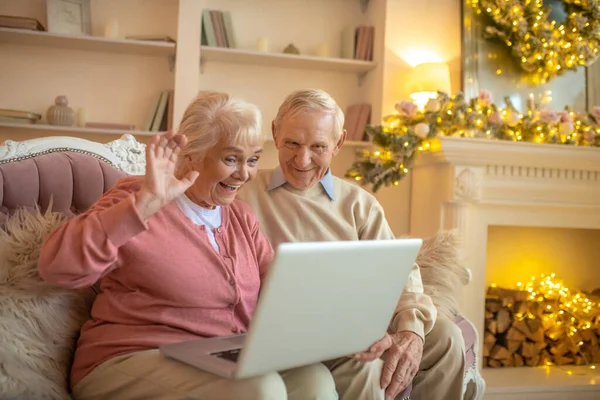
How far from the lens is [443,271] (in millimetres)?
1885

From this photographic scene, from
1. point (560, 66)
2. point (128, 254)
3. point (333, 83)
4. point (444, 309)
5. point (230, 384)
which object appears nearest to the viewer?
point (230, 384)

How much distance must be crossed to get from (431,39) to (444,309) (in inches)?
84.2

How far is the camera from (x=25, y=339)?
125 cm

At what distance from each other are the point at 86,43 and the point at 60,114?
406 millimetres

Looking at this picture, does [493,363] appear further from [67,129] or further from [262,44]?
[67,129]

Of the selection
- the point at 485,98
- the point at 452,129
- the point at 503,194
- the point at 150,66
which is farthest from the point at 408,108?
the point at 150,66

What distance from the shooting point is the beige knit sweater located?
1677 mm

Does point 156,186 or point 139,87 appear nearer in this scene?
point 156,186

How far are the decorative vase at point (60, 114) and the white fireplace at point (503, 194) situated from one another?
6.09ft

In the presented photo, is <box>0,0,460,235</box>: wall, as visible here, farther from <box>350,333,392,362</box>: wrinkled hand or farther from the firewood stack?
<box>350,333,392,362</box>: wrinkled hand

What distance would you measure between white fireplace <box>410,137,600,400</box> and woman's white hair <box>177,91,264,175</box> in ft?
5.67

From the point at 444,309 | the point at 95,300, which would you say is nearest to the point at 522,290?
the point at 444,309

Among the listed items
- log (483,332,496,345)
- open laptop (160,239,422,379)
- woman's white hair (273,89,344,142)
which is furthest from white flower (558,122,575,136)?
open laptop (160,239,422,379)

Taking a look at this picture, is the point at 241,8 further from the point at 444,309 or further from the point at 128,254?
the point at 128,254
